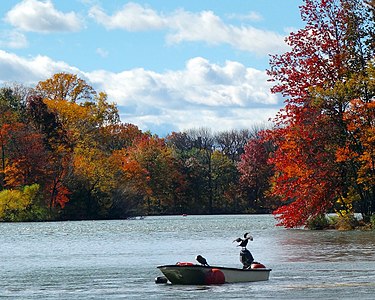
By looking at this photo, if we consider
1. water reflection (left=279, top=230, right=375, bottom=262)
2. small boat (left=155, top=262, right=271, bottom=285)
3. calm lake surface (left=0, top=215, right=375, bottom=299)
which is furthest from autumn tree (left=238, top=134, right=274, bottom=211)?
small boat (left=155, top=262, right=271, bottom=285)

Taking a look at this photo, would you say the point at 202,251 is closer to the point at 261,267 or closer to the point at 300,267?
the point at 300,267

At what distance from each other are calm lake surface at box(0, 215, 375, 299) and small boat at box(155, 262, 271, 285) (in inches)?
14.2

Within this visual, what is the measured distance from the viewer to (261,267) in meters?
35.8

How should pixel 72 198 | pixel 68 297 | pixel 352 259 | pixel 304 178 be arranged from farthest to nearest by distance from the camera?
pixel 72 198, pixel 304 178, pixel 352 259, pixel 68 297

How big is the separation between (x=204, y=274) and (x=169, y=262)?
1145cm

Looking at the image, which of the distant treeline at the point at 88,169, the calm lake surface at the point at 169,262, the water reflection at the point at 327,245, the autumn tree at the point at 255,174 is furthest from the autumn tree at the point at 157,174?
the water reflection at the point at 327,245

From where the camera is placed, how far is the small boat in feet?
112

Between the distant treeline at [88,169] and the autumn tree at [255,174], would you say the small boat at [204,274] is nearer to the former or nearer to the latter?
the distant treeline at [88,169]

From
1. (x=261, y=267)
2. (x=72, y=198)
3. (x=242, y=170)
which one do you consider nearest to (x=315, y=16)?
(x=261, y=267)

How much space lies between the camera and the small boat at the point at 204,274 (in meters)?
34.1

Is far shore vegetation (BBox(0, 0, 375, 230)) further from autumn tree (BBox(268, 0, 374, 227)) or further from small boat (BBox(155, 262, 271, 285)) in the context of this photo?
small boat (BBox(155, 262, 271, 285))

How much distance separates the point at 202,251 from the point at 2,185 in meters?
60.8

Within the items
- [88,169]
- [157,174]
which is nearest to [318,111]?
[88,169]

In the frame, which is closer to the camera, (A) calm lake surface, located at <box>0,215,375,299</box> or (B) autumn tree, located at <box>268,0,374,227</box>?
(A) calm lake surface, located at <box>0,215,375,299</box>
